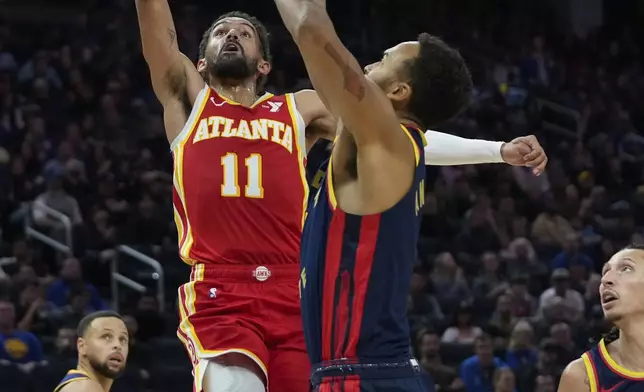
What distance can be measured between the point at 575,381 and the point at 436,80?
1.93 meters

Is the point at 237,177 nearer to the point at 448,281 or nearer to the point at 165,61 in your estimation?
the point at 165,61

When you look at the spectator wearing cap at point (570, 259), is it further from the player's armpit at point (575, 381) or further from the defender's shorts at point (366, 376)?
the defender's shorts at point (366, 376)

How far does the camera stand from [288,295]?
14.9 feet

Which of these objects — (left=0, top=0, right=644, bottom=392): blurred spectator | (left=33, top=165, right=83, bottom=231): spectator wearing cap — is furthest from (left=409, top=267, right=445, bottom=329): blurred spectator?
(left=33, top=165, right=83, bottom=231): spectator wearing cap

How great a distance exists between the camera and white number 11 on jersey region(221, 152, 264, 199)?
458 centimetres

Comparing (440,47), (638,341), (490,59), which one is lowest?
(638,341)

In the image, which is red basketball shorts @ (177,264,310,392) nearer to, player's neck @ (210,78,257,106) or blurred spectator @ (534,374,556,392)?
player's neck @ (210,78,257,106)

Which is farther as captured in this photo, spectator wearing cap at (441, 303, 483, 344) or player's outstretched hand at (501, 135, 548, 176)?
spectator wearing cap at (441, 303, 483, 344)

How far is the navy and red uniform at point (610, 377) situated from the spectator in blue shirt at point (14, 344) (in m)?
5.29

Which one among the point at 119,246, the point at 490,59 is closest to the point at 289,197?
the point at 119,246

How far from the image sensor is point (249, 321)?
4488 mm

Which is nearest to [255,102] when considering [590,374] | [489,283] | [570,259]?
[590,374]

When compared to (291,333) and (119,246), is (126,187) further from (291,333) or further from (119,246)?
(291,333)

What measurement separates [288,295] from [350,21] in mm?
12574
